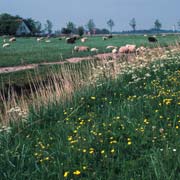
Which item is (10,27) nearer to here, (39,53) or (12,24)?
(12,24)

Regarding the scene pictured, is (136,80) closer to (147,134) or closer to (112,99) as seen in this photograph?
(112,99)

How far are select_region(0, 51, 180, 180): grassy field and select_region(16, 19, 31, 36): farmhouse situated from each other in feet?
226

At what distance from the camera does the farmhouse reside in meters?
75.4

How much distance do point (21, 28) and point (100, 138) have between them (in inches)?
3074

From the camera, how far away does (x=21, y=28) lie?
80.8m

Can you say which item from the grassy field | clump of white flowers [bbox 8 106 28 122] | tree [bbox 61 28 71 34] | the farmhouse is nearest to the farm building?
the farmhouse

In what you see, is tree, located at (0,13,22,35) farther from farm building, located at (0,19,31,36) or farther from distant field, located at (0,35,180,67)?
distant field, located at (0,35,180,67)

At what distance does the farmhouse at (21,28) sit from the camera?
75.4 metres

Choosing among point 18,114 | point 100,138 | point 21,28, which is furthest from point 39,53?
point 21,28

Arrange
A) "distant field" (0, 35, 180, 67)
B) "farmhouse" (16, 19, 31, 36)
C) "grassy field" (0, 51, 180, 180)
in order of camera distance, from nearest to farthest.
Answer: "grassy field" (0, 51, 180, 180) → "distant field" (0, 35, 180, 67) → "farmhouse" (16, 19, 31, 36)

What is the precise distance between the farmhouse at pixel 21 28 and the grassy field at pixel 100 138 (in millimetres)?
68772

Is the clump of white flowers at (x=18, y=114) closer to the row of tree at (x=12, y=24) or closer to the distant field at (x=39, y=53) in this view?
the distant field at (x=39, y=53)

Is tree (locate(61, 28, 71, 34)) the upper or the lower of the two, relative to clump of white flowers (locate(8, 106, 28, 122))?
lower

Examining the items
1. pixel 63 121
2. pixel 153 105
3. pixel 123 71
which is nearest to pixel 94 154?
pixel 63 121
